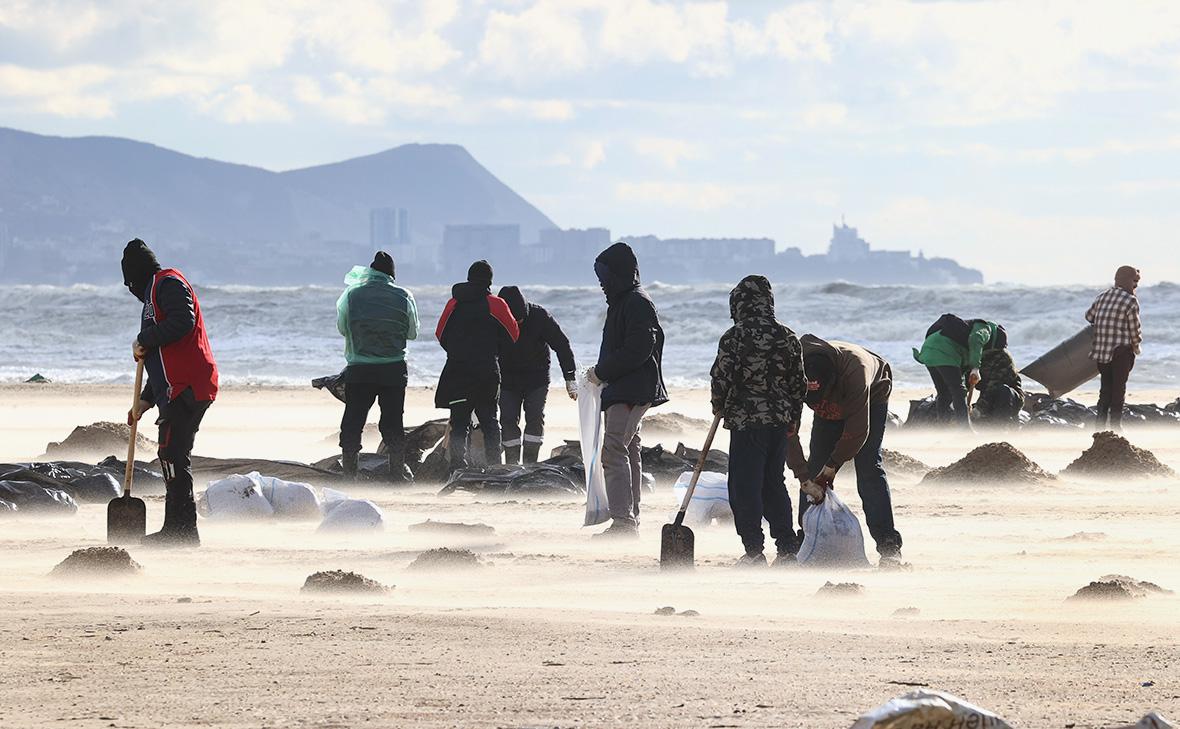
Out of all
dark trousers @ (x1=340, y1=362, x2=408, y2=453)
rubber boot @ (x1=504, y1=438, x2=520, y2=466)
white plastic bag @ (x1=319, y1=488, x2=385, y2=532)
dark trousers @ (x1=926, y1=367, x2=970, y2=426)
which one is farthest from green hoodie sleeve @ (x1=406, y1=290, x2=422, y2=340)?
dark trousers @ (x1=926, y1=367, x2=970, y2=426)

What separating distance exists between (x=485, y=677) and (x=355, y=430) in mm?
7091

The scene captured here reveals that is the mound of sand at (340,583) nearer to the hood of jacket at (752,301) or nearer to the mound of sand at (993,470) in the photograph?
the hood of jacket at (752,301)

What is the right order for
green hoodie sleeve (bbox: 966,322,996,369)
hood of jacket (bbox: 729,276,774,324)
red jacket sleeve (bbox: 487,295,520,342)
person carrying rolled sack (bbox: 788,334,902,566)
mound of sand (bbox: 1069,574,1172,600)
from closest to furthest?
mound of sand (bbox: 1069,574,1172,600)
person carrying rolled sack (bbox: 788,334,902,566)
hood of jacket (bbox: 729,276,774,324)
red jacket sleeve (bbox: 487,295,520,342)
green hoodie sleeve (bbox: 966,322,996,369)

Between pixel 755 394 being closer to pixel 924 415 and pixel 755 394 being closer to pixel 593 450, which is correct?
pixel 593 450

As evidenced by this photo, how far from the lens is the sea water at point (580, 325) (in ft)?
111

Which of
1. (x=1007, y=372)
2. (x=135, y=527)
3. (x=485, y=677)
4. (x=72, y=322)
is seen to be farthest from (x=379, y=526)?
(x=72, y=322)

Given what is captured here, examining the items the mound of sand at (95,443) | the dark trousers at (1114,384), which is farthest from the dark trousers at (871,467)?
the mound of sand at (95,443)

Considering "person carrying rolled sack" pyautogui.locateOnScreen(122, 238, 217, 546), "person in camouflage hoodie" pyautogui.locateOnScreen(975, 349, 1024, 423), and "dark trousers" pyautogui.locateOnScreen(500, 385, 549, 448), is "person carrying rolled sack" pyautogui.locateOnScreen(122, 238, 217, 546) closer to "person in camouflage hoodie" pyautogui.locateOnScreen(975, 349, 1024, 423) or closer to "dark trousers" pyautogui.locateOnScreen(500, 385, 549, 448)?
"dark trousers" pyautogui.locateOnScreen(500, 385, 549, 448)

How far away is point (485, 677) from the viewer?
219 inches

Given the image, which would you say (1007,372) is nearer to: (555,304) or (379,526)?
(379,526)

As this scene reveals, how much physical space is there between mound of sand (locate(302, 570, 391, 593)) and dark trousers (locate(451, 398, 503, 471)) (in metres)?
5.15

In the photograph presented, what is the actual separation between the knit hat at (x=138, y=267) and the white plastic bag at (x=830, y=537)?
3.60m

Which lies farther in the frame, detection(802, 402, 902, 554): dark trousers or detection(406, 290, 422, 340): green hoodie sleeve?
detection(406, 290, 422, 340): green hoodie sleeve

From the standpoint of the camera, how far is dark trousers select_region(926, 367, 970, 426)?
1655 cm
